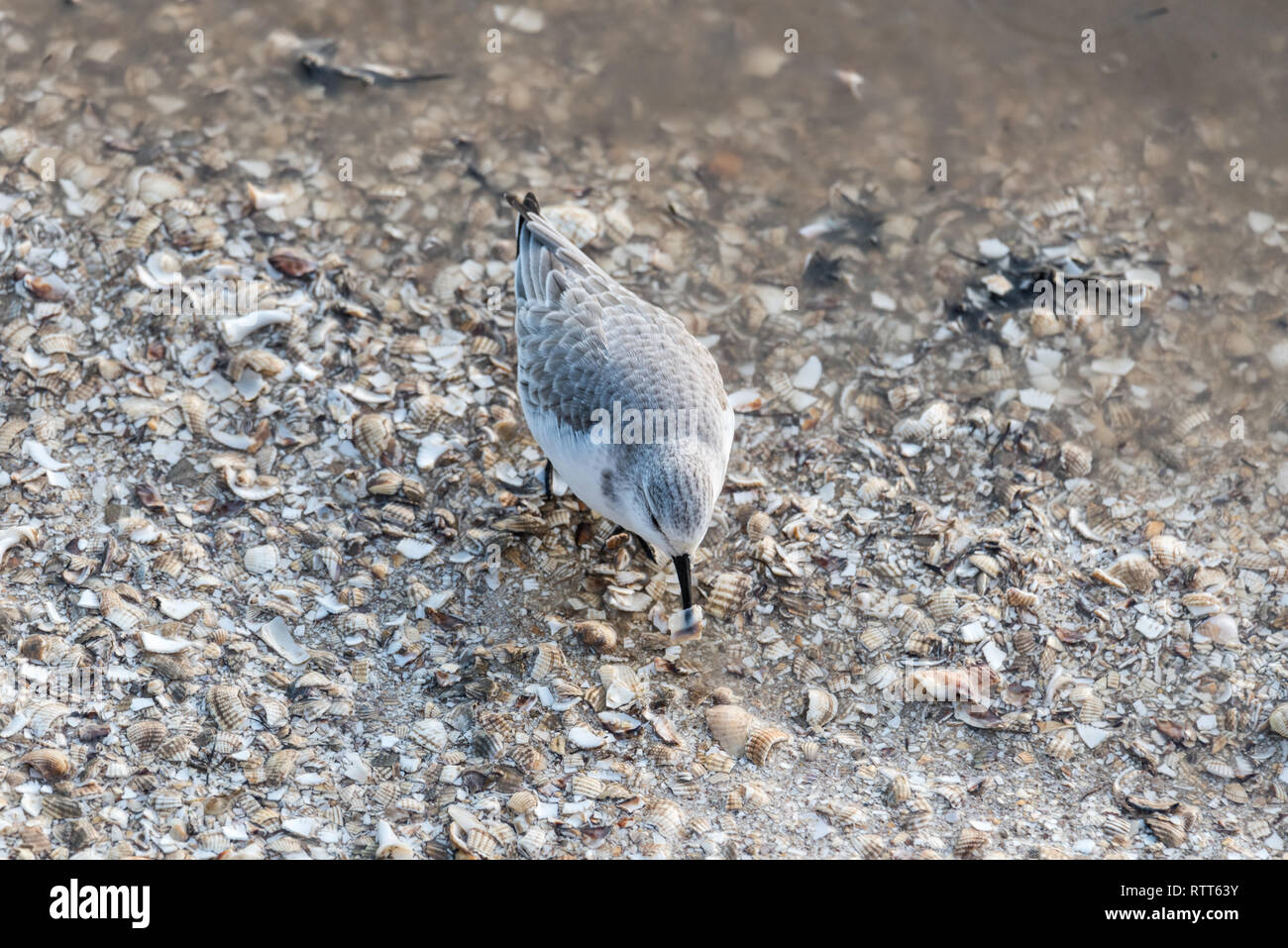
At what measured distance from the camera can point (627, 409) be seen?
Result: 480 centimetres

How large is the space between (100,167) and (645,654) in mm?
4083

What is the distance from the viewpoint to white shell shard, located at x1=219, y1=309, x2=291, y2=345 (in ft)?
19.2

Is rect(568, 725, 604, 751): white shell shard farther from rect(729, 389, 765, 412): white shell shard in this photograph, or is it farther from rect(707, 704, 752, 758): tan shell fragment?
rect(729, 389, 765, 412): white shell shard

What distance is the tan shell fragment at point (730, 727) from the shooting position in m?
4.69

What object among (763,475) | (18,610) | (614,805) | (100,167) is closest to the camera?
(614,805)

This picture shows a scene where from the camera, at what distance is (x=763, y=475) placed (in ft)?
18.7

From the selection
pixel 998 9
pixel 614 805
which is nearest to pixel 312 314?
pixel 614 805

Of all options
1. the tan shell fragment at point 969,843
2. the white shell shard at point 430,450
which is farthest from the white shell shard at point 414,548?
the tan shell fragment at point 969,843

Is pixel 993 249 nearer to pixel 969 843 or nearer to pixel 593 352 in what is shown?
pixel 593 352

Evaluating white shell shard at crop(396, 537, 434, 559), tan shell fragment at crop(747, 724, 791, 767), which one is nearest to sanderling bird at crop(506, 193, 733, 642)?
tan shell fragment at crop(747, 724, 791, 767)

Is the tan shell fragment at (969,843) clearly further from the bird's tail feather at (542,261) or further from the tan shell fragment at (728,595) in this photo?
the bird's tail feather at (542,261)

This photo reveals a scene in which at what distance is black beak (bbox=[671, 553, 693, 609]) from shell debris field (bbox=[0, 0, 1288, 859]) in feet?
1.04

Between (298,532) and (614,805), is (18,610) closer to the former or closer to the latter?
(298,532)

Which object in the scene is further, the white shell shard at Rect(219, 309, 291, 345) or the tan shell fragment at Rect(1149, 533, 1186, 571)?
the white shell shard at Rect(219, 309, 291, 345)
